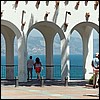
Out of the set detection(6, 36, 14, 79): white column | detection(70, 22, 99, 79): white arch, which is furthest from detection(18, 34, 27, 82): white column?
detection(70, 22, 99, 79): white arch

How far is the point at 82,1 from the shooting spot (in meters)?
27.7

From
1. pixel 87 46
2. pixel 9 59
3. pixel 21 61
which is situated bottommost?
pixel 21 61

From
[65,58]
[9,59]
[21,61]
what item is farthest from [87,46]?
[21,61]

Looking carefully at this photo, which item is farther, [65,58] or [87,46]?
[87,46]

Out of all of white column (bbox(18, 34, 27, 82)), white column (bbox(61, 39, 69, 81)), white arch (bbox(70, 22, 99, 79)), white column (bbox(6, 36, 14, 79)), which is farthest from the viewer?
white column (bbox(6, 36, 14, 79))

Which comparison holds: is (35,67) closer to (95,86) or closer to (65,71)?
(65,71)

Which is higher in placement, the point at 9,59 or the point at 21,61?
the point at 9,59

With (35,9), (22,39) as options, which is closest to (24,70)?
(22,39)

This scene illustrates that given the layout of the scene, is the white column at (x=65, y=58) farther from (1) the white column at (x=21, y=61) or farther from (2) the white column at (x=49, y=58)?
(2) the white column at (x=49, y=58)

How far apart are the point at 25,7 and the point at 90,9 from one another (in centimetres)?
442

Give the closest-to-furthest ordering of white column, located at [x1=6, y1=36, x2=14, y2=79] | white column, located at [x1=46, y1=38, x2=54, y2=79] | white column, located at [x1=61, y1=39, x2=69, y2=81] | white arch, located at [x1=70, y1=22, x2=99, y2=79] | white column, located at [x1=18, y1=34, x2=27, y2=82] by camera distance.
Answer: white column, located at [x1=18, y1=34, x2=27, y2=82], white column, located at [x1=61, y1=39, x2=69, y2=81], white arch, located at [x1=70, y1=22, x2=99, y2=79], white column, located at [x1=6, y1=36, x2=14, y2=79], white column, located at [x1=46, y1=38, x2=54, y2=79]

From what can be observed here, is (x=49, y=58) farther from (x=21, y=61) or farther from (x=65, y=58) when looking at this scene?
(x=21, y=61)

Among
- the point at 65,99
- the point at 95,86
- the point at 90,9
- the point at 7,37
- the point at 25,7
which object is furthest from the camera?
the point at 7,37

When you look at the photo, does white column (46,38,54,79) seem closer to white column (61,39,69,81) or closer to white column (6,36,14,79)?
white column (6,36,14,79)
